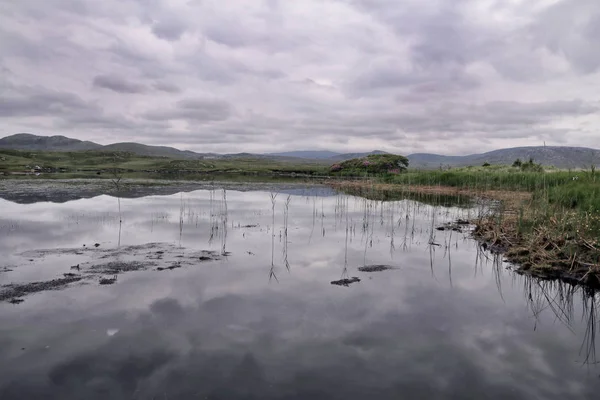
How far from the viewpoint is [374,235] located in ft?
57.9

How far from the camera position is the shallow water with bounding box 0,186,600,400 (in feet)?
19.5

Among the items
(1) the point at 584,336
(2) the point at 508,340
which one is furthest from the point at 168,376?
(1) the point at 584,336

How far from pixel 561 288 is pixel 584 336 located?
298 cm

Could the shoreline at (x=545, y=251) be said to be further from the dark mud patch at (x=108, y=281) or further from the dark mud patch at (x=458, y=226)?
the dark mud patch at (x=108, y=281)

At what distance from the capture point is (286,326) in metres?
7.86

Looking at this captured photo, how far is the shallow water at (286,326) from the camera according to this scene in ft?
19.5

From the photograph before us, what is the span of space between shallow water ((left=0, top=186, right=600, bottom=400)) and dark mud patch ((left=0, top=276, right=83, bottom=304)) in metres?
0.27

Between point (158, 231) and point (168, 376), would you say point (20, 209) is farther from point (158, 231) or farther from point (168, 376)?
point (168, 376)

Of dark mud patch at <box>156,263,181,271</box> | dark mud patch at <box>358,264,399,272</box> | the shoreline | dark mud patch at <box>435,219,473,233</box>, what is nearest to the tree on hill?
dark mud patch at <box>435,219,473,233</box>

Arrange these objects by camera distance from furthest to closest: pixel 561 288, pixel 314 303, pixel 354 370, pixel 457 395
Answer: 1. pixel 561 288
2. pixel 314 303
3. pixel 354 370
4. pixel 457 395

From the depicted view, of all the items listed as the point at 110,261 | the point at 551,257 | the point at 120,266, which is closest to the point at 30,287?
the point at 120,266

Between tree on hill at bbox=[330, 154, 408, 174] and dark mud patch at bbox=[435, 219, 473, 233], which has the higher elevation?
tree on hill at bbox=[330, 154, 408, 174]

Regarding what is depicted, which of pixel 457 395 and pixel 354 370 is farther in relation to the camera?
pixel 354 370

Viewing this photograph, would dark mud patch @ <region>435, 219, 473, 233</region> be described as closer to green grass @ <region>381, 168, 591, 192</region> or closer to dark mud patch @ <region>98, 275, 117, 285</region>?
green grass @ <region>381, 168, 591, 192</region>
